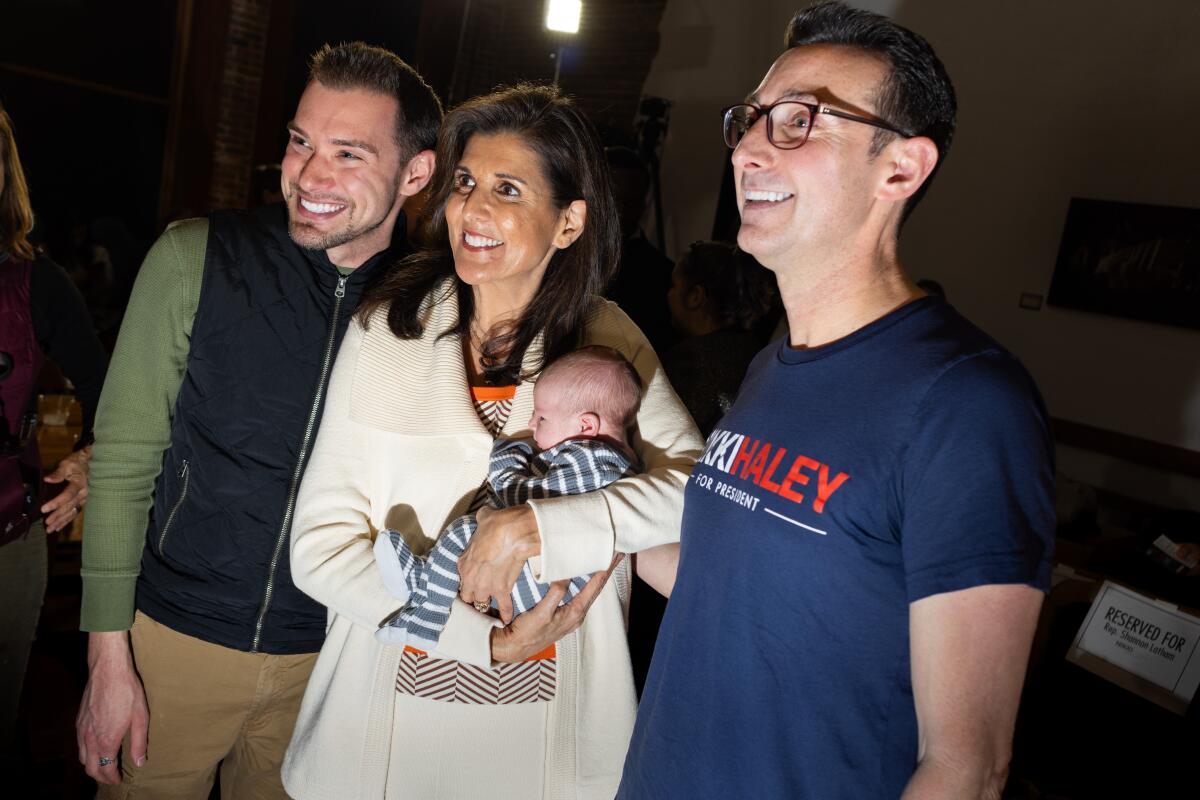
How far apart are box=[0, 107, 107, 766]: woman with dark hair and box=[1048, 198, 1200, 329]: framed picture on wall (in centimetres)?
527

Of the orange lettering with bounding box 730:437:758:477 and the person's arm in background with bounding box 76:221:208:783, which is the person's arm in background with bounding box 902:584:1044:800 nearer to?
the orange lettering with bounding box 730:437:758:477

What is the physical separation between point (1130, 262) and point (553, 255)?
4562 millimetres

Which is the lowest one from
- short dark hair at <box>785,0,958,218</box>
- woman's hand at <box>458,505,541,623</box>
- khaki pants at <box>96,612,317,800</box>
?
khaki pants at <box>96,612,317,800</box>

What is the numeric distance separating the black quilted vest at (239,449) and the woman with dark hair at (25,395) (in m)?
0.51

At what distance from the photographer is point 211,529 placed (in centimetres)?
165

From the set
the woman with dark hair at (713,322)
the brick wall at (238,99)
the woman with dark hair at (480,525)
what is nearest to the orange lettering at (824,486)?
the woman with dark hair at (480,525)

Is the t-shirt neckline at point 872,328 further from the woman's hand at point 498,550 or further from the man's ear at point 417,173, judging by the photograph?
the man's ear at point 417,173

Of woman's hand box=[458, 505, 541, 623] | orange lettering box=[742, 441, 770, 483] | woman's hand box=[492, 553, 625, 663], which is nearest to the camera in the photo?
orange lettering box=[742, 441, 770, 483]

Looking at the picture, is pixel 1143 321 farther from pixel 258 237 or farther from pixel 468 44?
pixel 468 44

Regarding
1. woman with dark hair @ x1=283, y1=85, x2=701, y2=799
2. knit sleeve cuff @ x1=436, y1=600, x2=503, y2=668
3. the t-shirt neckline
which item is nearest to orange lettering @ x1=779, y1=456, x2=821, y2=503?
the t-shirt neckline

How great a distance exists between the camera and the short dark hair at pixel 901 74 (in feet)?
4.10

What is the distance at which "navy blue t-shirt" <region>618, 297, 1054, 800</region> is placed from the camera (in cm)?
97

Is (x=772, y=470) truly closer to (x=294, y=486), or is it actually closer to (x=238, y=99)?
(x=294, y=486)

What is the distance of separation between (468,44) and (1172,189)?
6969 mm
